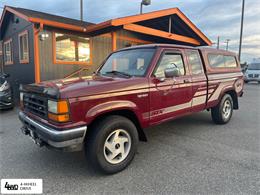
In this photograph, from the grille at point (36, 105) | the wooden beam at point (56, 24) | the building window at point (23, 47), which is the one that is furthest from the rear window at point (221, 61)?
the building window at point (23, 47)

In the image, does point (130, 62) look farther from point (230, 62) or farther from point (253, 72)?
point (253, 72)

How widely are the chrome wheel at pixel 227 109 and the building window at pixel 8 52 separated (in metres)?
12.6

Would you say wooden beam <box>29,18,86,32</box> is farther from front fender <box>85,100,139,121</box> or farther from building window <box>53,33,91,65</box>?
front fender <box>85,100,139,121</box>

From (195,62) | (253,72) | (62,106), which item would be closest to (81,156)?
(62,106)

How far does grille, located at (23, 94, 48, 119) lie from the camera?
269cm

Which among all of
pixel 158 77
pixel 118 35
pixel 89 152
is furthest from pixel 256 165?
pixel 118 35

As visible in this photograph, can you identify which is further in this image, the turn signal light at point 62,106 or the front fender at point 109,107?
the front fender at point 109,107

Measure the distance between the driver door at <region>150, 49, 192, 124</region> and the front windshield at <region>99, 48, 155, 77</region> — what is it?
0.73 ft

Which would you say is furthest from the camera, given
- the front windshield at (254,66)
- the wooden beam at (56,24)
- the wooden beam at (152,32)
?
the front windshield at (254,66)

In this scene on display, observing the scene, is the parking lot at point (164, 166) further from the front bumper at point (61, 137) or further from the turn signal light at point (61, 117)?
the turn signal light at point (61, 117)

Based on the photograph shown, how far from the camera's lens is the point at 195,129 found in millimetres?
4949

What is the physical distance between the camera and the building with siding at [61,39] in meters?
8.62
